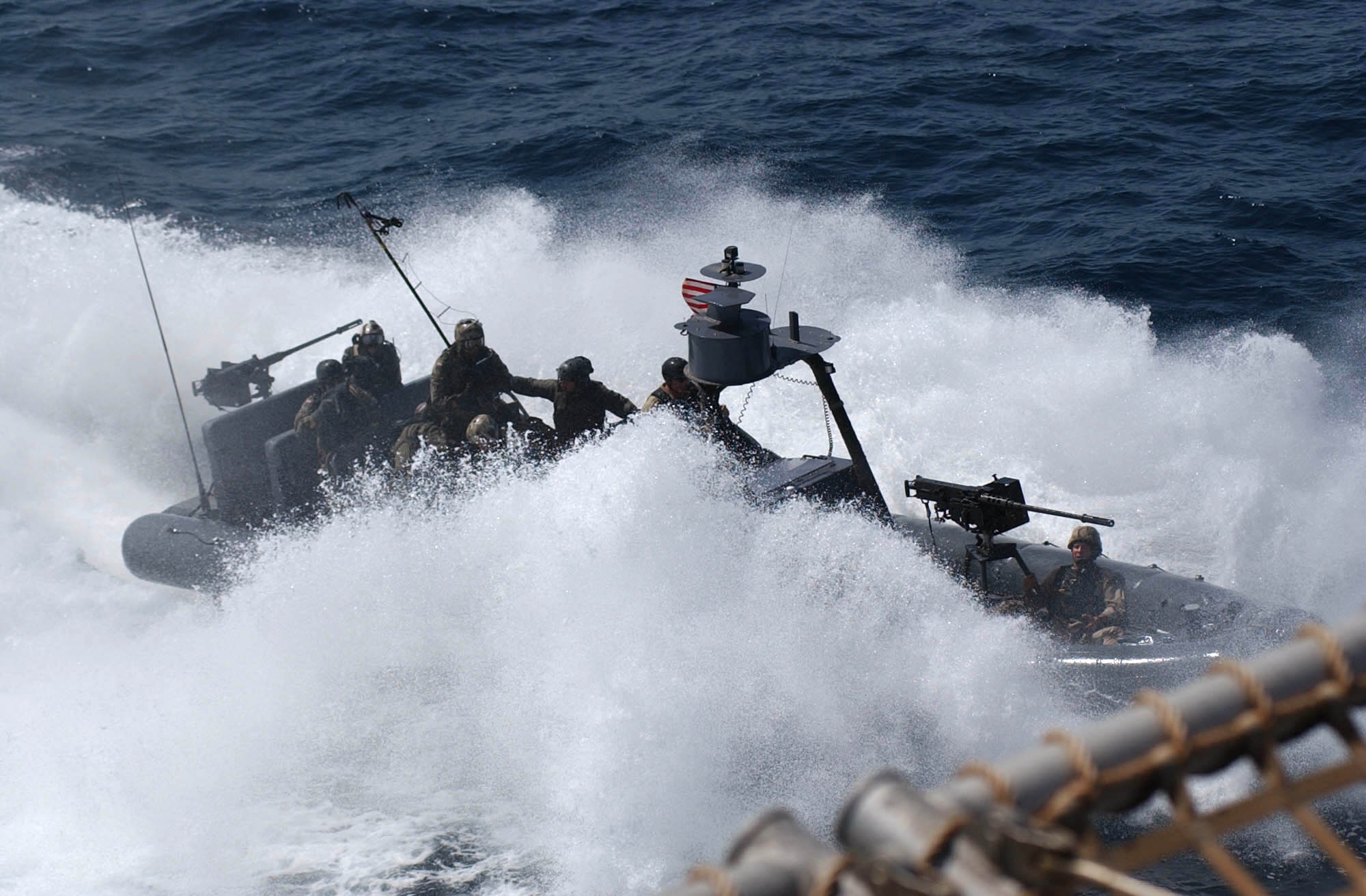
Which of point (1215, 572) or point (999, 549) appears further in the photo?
point (1215, 572)

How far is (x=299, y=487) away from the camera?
925 cm

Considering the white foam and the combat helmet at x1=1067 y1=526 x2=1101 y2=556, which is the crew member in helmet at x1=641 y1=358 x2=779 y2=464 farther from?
the combat helmet at x1=1067 y1=526 x2=1101 y2=556

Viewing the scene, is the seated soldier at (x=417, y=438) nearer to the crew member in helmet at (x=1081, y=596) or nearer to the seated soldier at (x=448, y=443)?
the seated soldier at (x=448, y=443)

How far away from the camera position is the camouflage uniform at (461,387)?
8875 millimetres

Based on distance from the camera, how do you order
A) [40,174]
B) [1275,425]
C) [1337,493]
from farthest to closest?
[40,174] → [1275,425] → [1337,493]

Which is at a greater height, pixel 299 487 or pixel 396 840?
pixel 299 487

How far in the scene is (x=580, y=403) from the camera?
8.81m

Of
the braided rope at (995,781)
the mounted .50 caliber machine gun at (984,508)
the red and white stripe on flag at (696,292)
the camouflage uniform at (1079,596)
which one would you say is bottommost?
the camouflage uniform at (1079,596)

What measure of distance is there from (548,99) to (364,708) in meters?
13.4

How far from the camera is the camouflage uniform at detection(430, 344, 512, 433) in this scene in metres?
8.88

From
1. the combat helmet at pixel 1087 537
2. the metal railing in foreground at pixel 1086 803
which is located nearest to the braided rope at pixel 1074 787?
the metal railing in foreground at pixel 1086 803

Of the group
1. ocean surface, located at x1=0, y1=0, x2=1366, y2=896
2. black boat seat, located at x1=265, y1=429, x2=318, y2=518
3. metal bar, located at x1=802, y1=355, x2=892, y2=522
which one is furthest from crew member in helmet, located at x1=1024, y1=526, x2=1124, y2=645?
black boat seat, located at x1=265, y1=429, x2=318, y2=518

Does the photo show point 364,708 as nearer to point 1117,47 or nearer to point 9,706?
point 9,706

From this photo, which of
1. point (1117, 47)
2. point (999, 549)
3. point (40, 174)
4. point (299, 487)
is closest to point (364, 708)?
point (299, 487)
